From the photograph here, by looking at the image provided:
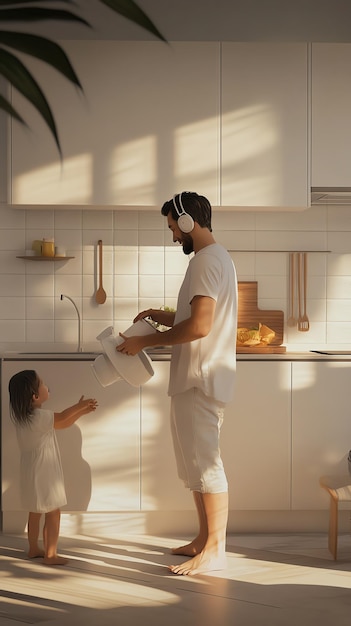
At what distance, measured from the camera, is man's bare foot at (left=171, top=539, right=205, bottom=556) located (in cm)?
300

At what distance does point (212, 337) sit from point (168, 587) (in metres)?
0.88

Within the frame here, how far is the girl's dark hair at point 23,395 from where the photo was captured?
3.00 metres

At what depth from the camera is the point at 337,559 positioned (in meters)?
3.04

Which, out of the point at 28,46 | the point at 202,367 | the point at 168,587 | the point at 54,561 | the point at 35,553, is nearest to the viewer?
the point at 28,46

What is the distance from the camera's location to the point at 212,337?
8.95 ft

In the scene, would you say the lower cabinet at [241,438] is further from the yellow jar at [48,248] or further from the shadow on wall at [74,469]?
the yellow jar at [48,248]

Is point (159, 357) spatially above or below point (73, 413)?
above

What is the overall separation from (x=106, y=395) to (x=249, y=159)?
51.8 inches

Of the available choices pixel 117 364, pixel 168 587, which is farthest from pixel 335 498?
pixel 117 364

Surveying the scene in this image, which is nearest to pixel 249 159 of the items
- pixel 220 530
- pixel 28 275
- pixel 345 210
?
pixel 345 210

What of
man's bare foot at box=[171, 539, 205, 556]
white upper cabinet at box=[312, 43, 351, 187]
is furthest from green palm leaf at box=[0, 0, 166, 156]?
white upper cabinet at box=[312, 43, 351, 187]

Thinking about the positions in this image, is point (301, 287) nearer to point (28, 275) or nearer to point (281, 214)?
point (281, 214)

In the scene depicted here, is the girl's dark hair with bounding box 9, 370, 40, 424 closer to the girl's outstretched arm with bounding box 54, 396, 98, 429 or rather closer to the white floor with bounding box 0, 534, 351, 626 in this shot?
the girl's outstretched arm with bounding box 54, 396, 98, 429

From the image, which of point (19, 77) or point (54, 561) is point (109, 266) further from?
point (19, 77)
